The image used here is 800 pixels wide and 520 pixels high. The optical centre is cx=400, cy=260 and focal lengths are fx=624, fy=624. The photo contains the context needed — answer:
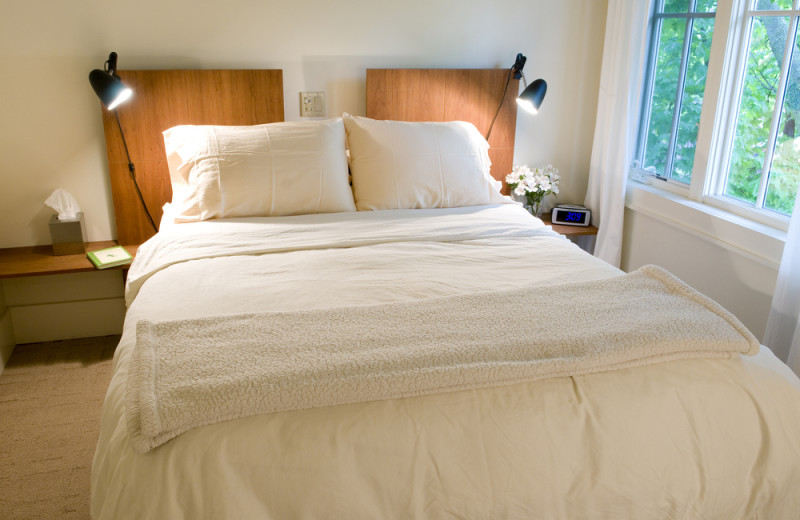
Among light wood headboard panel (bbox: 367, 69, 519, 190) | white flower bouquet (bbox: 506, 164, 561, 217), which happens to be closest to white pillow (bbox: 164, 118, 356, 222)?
light wood headboard panel (bbox: 367, 69, 519, 190)

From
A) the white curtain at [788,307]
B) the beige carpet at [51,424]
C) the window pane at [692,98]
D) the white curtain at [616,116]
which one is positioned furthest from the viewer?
the white curtain at [616,116]

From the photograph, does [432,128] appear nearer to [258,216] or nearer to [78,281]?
[258,216]

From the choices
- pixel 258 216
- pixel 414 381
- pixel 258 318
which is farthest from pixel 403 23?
pixel 414 381

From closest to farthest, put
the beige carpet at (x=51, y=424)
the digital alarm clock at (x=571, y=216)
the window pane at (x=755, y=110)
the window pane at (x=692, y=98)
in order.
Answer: the beige carpet at (x=51, y=424)
the window pane at (x=755, y=110)
the window pane at (x=692, y=98)
the digital alarm clock at (x=571, y=216)

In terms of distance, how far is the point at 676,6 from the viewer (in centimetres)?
295

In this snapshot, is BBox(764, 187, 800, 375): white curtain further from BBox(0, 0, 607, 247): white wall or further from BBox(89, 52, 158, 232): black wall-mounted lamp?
BBox(89, 52, 158, 232): black wall-mounted lamp

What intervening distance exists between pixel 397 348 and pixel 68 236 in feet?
6.34

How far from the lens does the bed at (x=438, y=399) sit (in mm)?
1214

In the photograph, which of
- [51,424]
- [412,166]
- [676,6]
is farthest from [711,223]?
[51,424]

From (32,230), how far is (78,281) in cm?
30

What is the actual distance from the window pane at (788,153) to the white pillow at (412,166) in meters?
1.14

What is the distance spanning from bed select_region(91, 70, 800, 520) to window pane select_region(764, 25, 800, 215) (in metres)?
0.92

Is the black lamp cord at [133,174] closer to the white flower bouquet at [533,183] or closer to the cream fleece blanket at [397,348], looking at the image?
the cream fleece blanket at [397,348]

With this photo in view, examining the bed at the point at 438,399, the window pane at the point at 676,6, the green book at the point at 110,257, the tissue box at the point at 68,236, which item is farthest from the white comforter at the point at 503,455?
the window pane at the point at 676,6
